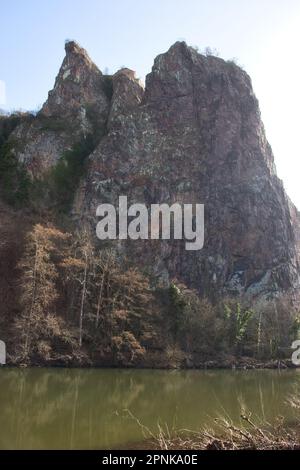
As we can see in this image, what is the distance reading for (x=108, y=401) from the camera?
85.0 ft

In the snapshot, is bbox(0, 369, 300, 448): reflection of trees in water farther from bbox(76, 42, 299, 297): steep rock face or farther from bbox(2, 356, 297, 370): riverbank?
bbox(76, 42, 299, 297): steep rock face

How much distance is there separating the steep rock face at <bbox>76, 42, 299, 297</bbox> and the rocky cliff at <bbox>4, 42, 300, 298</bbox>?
161mm

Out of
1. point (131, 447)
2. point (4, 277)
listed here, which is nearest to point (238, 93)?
point (4, 277)

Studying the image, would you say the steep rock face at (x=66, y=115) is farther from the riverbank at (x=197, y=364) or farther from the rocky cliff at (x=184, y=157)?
the riverbank at (x=197, y=364)

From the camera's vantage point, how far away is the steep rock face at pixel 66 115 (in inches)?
2744

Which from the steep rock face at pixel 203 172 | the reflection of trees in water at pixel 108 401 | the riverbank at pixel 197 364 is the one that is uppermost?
the steep rock face at pixel 203 172

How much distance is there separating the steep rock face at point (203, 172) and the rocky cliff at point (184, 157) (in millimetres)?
161

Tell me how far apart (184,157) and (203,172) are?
3629 mm

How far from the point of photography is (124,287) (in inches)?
1887

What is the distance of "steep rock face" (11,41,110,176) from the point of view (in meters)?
69.7

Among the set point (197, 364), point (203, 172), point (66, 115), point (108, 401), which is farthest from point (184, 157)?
point (108, 401)

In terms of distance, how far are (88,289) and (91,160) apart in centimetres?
2760

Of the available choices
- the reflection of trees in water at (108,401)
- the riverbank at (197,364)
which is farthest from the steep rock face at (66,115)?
the reflection of trees in water at (108,401)
